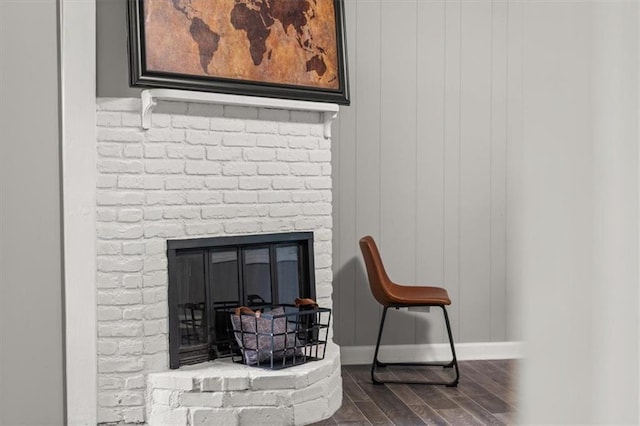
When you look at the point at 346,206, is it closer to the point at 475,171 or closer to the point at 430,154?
the point at 430,154

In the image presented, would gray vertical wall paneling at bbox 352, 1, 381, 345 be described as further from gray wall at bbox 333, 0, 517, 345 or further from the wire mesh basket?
the wire mesh basket

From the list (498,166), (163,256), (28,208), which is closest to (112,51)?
(163,256)

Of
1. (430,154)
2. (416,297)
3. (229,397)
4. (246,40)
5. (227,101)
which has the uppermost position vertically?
(246,40)

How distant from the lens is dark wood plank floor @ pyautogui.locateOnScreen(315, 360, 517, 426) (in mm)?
3762

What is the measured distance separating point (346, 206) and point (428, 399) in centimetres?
143

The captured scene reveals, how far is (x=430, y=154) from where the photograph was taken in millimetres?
5117

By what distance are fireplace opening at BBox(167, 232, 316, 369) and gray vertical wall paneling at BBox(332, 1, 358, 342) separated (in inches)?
26.7

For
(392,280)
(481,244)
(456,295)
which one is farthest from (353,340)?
(481,244)

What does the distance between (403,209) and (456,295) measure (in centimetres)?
72

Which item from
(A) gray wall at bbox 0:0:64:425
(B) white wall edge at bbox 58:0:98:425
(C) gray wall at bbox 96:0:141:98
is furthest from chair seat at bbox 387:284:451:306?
(A) gray wall at bbox 0:0:64:425

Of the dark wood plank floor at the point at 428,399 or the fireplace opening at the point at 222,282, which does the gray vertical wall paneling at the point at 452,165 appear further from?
the fireplace opening at the point at 222,282

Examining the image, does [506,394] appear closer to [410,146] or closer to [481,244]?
[481,244]

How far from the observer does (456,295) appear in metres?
5.17

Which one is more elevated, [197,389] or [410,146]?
[410,146]
